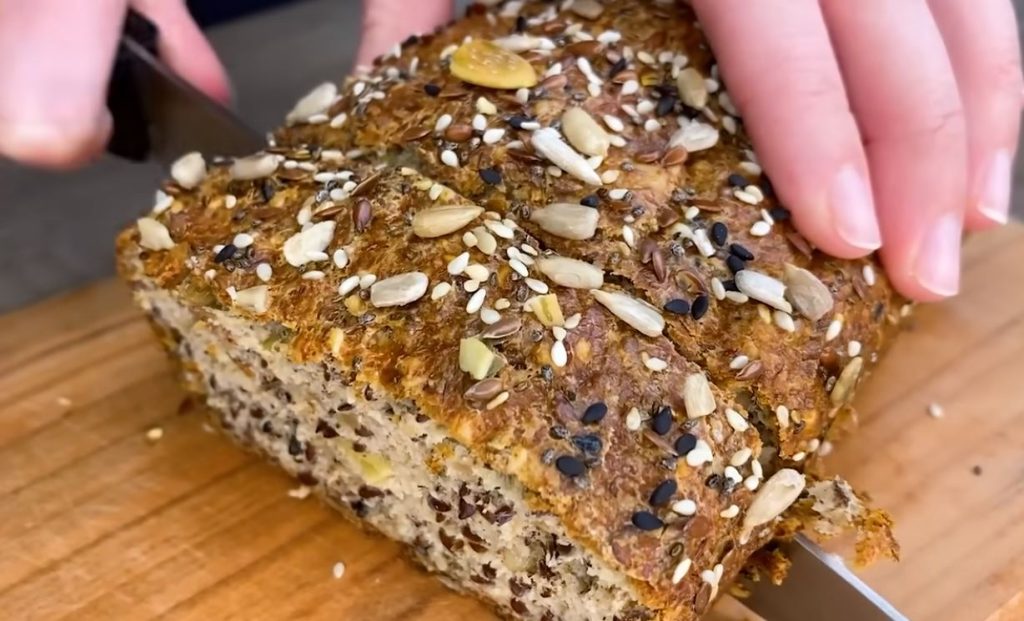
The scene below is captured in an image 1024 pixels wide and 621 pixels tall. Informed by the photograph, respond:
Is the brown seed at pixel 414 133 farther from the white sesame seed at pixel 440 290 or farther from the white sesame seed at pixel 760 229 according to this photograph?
the white sesame seed at pixel 760 229

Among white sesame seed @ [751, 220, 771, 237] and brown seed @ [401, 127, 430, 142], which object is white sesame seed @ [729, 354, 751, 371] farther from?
brown seed @ [401, 127, 430, 142]

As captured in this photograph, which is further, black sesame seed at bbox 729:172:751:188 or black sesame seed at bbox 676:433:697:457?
black sesame seed at bbox 729:172:751:188

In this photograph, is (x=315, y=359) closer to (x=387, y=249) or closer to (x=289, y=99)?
(x=387, y=249)

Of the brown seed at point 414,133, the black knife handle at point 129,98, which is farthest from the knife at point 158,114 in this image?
the brown seed at point 414,133

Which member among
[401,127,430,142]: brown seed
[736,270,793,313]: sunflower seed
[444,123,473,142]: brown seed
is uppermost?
[444,123,473,142]: brown seed

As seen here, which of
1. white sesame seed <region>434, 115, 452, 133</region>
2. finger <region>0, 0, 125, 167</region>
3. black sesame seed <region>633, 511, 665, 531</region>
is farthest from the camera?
finger <region>0, 0, 125, 167</region>

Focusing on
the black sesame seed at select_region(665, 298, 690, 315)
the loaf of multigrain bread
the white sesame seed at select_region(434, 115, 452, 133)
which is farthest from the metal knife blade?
the white sesame seed at select_region(434, 115, 452, 133)
